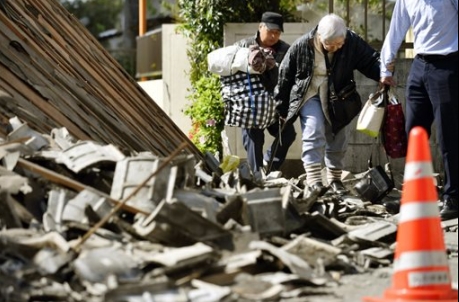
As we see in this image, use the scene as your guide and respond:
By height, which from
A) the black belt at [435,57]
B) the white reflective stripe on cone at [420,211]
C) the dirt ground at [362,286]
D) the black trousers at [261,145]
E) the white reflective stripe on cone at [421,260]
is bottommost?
the dirt ground at [362,286]

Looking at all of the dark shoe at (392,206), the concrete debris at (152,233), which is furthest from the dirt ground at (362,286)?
the dark shoe at (392,206)

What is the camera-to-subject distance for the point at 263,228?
7152mm

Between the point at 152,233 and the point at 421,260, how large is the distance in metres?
1.61

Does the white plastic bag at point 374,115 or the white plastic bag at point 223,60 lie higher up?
the white plastic bag at point 223,60

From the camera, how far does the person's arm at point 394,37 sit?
8.95 meters

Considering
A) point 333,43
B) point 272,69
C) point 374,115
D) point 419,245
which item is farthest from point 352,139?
point 419,245

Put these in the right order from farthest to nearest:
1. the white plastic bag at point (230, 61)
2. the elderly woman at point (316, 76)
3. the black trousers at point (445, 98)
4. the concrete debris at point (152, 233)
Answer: the white plastic bag at point (230, 61) → the elderly woman at point (316, 76) → the black trousers at point (445, 98) → the concrete debris at point (152, 233)

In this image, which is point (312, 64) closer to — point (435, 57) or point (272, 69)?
point (272, 69)

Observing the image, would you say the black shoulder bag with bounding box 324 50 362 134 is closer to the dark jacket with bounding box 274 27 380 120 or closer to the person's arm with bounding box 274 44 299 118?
the dark jacket with bounding box 274 27 380 120

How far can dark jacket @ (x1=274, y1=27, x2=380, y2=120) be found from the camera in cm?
1018

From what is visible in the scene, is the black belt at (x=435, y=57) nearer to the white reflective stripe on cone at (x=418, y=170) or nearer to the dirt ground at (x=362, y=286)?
the dirt ground at (x=362, y=286)

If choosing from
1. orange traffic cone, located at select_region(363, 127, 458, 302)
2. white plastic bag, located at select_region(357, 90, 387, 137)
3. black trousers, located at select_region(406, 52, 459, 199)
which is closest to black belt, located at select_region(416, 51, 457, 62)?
black trousers, located at select_region(406, 52, 459, 199)

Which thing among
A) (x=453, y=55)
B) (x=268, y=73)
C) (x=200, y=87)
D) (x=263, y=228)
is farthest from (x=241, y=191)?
(x=200, y=87)

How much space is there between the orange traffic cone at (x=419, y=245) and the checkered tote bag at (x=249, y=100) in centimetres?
493
